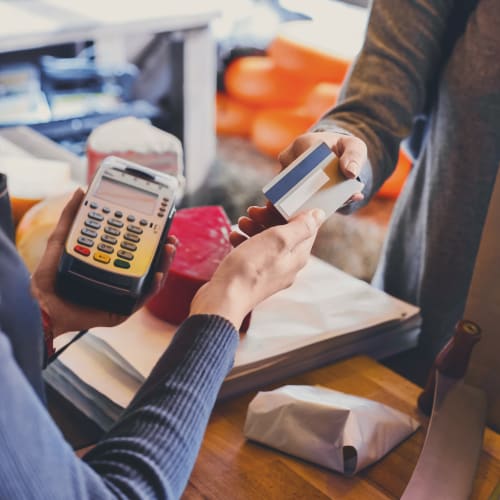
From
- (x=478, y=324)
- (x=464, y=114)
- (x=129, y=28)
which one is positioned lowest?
(x=129, y=28)

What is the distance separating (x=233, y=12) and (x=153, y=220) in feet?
10.7

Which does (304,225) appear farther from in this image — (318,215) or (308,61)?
(308,61)

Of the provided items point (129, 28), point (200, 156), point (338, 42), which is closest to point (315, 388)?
point (129, 28)

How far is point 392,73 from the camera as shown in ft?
3.04

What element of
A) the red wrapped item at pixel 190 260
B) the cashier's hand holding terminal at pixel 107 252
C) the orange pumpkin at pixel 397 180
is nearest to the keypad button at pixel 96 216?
the cashier's hand holding terminal at pixel 107 252

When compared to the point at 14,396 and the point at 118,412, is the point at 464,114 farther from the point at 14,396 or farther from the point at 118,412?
the point at 14,396

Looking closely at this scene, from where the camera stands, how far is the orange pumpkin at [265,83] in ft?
10.3

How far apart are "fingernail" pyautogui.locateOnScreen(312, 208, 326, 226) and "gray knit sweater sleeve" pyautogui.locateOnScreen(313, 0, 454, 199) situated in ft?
1.00

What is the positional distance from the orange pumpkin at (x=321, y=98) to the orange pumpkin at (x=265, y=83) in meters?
0.23

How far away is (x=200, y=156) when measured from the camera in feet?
8.93

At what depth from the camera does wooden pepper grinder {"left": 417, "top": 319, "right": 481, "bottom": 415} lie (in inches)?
25.6

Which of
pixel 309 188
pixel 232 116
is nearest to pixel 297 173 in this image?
pixel 309 188

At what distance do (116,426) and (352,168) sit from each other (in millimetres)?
328

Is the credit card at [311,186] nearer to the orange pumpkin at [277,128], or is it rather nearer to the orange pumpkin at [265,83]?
the orange pumpkin at [277,128]
